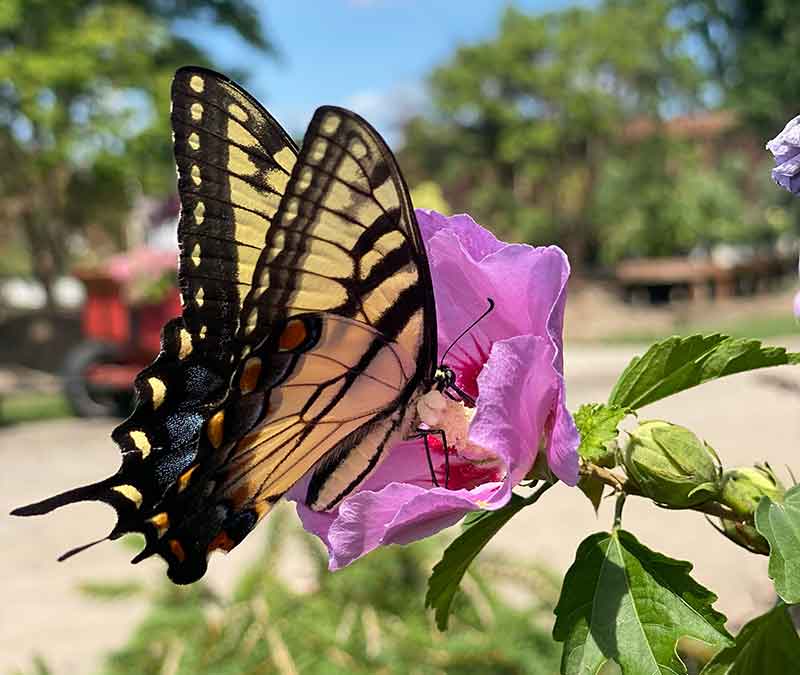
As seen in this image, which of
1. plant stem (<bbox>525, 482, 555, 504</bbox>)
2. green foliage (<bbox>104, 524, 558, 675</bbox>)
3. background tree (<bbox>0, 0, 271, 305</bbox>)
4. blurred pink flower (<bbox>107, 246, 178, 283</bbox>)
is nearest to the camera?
plant stem (<bbox>525, 482, 555, 504</bbox>)

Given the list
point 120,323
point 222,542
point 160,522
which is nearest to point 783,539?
point 222,542

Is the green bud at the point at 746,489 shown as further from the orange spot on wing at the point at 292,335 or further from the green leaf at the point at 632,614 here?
the orange spot on wing at the point at 292,335

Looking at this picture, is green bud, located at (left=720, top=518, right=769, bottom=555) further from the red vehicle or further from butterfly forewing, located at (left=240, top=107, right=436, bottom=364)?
the red vehicle

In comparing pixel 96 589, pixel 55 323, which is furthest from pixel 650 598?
pixel 55 323

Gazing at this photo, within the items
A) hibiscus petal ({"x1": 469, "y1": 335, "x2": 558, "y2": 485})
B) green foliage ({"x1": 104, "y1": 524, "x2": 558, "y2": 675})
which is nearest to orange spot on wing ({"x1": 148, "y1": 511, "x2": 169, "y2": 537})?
hibiscus petal ({"x1": 469, "y1": 335, "x2": 558, "y2": 485})

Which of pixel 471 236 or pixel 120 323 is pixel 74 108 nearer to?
pixel 120 323

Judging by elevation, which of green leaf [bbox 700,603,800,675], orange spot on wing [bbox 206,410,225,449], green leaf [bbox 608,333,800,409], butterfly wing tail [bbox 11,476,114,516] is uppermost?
green leaf [bbox 608,333,800,409]
